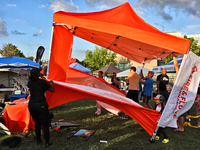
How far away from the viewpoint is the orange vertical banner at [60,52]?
434 cm

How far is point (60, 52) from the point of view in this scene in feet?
15.2

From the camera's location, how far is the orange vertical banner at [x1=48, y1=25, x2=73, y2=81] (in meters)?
4.34

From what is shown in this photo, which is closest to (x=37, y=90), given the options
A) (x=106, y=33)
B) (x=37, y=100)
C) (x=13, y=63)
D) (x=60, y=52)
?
(x=37, y=100)

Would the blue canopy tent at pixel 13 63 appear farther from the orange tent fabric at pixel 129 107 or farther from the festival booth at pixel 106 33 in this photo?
the orange tent fabric at pixel 129 107

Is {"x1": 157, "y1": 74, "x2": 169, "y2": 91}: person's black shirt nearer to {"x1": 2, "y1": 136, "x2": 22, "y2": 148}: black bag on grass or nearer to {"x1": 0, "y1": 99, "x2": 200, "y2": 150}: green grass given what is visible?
{"x1": 0, "y1": 99, "x2": 200, "y2": 150}: green grass

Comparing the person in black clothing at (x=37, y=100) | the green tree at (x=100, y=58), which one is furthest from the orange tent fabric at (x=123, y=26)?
the green tree at (x=100, y=58)

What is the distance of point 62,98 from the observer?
441 centimetres

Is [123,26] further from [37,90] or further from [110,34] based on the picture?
[37,90]

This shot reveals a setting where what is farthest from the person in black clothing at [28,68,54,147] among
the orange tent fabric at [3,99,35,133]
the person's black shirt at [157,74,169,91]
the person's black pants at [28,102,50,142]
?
the person's black shirt at [157,74,169,91]

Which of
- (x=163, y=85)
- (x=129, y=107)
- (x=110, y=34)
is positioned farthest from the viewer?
(x=163, y=85)

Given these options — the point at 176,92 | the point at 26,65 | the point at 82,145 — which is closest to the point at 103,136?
the point at 82,145

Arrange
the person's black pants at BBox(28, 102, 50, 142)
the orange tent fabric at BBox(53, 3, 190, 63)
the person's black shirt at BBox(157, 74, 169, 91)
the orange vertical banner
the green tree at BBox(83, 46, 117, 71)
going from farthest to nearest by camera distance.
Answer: the green tree at BBox(83, 46, 117, 71), the person's black shirt at BBox(157, 74, 169, 91), the orange vertical banner, the orange tent fabric at BBox(53, 3, 190, 63), the person's black pants at BBox(28, 102, 50, 142)

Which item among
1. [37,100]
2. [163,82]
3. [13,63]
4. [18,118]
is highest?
[13,63]

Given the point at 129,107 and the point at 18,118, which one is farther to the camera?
the point at 18,118
